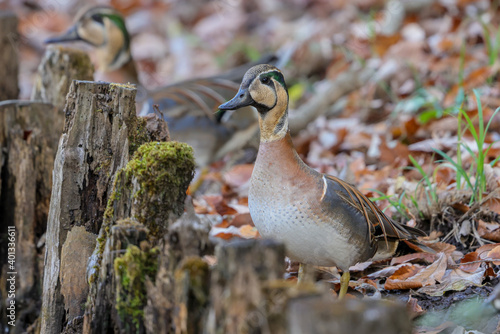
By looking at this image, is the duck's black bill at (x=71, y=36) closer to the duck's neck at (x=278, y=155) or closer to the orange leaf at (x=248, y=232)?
the orange leaf at (x=248, y=232)

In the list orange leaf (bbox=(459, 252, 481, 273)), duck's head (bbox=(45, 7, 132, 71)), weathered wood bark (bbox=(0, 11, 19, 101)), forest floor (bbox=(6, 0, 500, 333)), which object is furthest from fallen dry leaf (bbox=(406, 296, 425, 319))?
duck's head (bbox=(45, 7, 132, 71))

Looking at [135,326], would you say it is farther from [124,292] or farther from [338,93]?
[338,93]

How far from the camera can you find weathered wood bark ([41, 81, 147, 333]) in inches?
105

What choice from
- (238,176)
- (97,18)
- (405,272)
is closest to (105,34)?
(97,18)

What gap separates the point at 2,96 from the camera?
4.91 meters

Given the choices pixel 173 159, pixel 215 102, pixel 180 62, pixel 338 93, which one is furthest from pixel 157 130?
pixel 180 62

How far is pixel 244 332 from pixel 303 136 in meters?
4.66

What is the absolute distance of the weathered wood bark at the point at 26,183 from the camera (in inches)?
141

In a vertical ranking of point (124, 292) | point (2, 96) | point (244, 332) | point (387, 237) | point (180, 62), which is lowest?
point (244, 332)

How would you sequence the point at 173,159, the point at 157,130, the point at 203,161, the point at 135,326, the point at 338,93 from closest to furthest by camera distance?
the point at 135,326
the point at 173,159
the point at 157,130
the point at 203,161
the point at 338,93

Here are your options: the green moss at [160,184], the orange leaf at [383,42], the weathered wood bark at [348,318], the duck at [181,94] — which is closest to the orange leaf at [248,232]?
the green moss at [160,184]

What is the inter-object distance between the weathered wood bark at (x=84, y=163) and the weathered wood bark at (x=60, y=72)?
1538 mm

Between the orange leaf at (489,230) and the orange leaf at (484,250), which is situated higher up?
the orange leaf at (489,230)

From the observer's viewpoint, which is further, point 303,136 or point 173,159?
point 303,136
